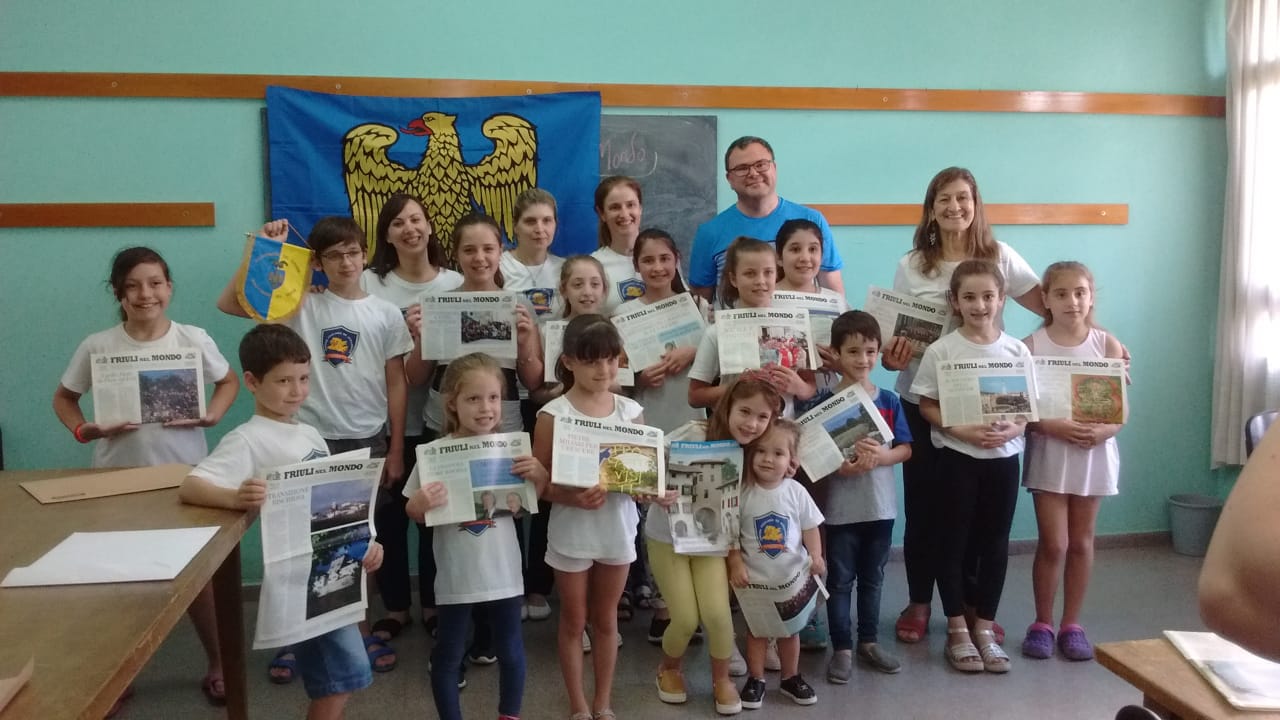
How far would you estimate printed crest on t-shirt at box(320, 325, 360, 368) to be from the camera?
9.84 ft

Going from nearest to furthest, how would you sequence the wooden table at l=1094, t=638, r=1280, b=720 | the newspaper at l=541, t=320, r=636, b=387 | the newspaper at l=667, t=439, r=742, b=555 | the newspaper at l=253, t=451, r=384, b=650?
the wooden table at l=1094, t=638, r=1280, b=720, the newspaper at l=253, t=451, r=384, b=650, the newspaper at l=667, t=439, r=742, b=555, the newspaper at l=541, t=320, r=636, b=387

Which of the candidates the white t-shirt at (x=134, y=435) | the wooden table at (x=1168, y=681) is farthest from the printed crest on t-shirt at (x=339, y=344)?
the wooden table at (x=1168, y=681)

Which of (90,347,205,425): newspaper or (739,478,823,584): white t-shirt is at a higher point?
(90,347,205,425): newspaper

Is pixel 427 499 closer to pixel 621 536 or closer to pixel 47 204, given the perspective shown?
pixel 621 536

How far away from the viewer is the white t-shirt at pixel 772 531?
276 centimetres

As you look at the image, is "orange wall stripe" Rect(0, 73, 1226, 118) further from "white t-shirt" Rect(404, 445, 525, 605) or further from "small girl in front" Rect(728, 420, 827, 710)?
"white t-shirt" Rect(404, 445, 525, 605)

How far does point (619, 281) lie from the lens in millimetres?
3307

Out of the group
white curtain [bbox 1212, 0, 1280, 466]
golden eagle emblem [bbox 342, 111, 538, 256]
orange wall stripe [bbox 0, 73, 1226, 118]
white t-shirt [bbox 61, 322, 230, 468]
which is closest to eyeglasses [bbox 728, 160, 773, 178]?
orange wall stripe [bbox 0, 73, 1226, 118]

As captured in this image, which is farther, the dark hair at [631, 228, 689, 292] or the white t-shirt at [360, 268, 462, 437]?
the white t-shirt at [360, 268, 462, 437]

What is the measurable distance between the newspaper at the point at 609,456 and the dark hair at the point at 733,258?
0.77 meters

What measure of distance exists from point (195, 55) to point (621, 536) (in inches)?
116

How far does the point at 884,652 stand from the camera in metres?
3.22

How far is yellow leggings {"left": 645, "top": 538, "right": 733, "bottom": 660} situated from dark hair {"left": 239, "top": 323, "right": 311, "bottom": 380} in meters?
1.27

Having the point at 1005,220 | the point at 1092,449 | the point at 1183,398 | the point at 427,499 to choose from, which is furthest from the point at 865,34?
the point at 427,499
